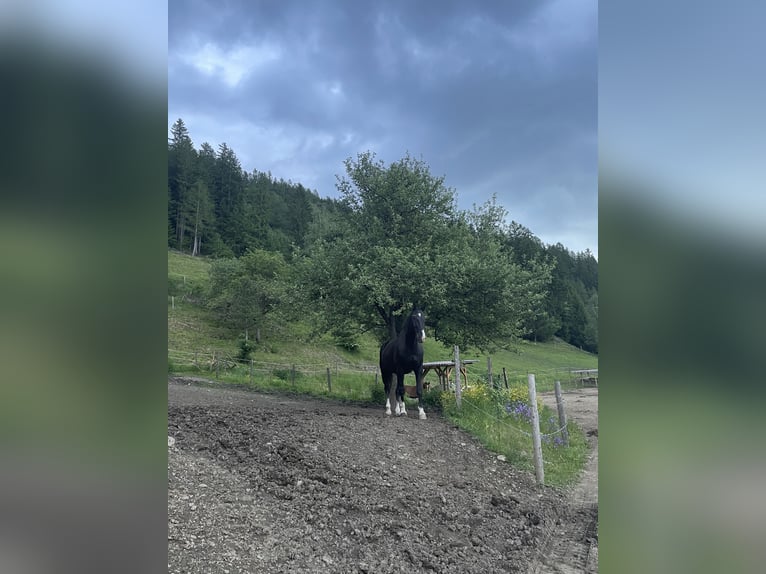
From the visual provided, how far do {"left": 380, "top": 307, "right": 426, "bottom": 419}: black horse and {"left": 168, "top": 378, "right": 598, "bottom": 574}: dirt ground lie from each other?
1.74 metres

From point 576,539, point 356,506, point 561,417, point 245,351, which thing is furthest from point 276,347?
point 576,539

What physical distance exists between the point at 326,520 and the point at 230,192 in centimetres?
4327

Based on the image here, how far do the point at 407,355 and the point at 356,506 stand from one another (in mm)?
4480

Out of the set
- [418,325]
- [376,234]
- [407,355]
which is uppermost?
[376,234]

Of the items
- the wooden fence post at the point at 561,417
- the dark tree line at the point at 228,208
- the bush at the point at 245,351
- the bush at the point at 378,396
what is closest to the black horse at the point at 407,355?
the wooden fence post at the point at 561,417

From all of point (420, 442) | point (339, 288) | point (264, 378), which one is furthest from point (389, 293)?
point (264, 378)

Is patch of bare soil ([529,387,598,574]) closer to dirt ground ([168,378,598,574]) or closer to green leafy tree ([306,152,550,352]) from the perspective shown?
dirt ground ([168,378,598,574])

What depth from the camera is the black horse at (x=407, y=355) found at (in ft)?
26.1

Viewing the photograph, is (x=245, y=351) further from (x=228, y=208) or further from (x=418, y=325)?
(x=228, y=208)

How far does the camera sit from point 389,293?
10.3 m

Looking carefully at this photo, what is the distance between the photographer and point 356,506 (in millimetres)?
4227

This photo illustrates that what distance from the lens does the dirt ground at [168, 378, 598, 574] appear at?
330 centimetres

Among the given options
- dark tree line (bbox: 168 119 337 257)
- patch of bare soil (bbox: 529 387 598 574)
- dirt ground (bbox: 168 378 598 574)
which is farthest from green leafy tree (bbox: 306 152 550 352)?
dark tree line (bbox: 168 119 337 257)
